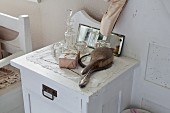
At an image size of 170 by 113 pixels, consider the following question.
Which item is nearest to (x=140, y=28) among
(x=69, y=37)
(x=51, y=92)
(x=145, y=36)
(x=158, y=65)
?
(x=145, y=36)

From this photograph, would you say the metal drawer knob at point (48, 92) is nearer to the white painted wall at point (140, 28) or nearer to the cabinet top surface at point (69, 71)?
the cabinet top surface at point (69, 71)

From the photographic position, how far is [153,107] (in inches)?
52.1

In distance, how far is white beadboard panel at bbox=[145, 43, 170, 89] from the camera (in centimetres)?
120

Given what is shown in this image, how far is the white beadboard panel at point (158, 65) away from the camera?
1196 mm

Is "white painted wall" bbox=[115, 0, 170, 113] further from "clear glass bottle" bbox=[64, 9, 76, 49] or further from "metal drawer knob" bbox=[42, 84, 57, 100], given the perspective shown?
A: "metal drawer knob" bbox=[42, 84, 57, 100]

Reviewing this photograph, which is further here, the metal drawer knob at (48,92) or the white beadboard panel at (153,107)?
the white beadboard panel at (153,107)

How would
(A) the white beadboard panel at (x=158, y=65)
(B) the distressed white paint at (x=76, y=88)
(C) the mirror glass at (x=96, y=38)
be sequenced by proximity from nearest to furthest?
(B) the distressed white paint at (x=76, y=88), (A) the white beadboard panel at (x=158, y=65), (C) the mirror glass at (x=96, y=38)

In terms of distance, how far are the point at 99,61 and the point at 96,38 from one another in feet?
0.71

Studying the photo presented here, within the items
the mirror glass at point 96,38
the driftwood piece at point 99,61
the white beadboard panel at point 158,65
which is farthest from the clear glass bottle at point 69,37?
the white beadboard panel at point 158,65

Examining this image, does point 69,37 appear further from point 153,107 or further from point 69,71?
point 153,107

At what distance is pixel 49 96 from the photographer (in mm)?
1173

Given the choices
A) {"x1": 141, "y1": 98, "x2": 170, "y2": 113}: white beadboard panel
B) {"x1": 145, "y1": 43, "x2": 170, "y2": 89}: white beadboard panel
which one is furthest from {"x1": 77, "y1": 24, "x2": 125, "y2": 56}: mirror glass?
{"x1": 141, "y1": 98, "x2": 170, "y2": 113}: white beadboard panel

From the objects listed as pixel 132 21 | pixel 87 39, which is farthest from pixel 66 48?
pixel 132 21

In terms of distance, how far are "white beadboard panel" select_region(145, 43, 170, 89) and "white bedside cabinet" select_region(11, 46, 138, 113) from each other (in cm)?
8
